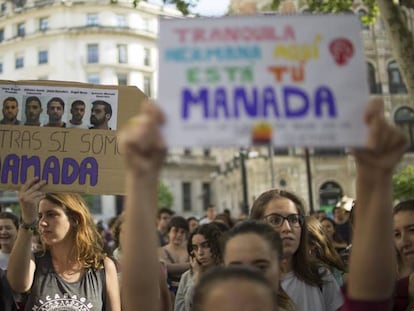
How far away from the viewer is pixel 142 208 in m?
1.93

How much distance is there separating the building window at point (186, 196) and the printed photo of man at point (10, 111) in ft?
177

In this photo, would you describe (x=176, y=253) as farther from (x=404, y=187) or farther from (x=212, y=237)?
(x=404, y=187)

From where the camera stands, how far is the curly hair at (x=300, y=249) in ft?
11.4

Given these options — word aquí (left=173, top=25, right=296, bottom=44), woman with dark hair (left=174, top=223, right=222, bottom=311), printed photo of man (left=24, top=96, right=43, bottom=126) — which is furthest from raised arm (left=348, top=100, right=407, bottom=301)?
woman with dark hair (left=174, top=223, right=222, bottom=311)

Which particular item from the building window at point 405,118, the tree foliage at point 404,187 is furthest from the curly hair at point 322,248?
the building window at point 405,118

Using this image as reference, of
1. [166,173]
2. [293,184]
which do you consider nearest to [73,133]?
[293,184]

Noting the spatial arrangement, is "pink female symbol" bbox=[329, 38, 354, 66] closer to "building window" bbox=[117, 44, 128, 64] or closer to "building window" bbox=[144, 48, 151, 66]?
"building window" bbox=[117, 44, 128, 64]

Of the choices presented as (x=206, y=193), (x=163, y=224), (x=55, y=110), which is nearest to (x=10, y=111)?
(x=55, y=110)

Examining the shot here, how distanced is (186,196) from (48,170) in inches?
2150

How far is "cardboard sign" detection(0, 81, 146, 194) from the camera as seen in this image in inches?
139

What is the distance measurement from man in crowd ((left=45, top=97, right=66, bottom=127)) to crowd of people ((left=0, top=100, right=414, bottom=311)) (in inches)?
19.5

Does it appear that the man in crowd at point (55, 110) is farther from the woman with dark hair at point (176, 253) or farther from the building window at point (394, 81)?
the building window at point (394, 81)

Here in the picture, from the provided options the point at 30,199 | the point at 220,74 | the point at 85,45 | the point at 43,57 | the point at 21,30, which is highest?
the point at 21,30

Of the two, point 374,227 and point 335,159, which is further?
point 335,159
